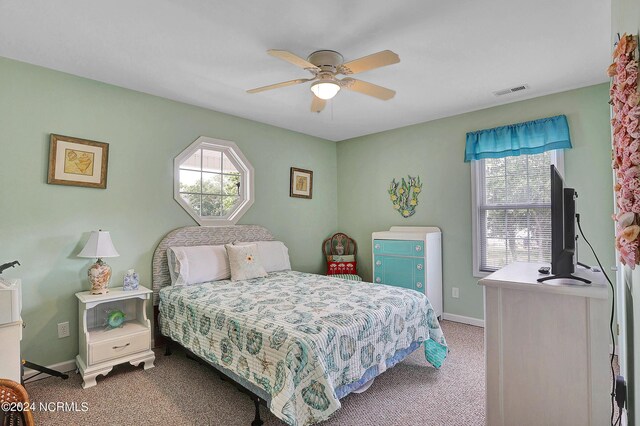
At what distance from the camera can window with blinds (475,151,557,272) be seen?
11.4ft

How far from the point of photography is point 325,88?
2.46m

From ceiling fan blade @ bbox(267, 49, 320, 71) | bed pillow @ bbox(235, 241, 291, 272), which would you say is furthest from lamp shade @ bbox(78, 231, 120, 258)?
ceiling fan blade @ bbox(267, 49, 320, 71)

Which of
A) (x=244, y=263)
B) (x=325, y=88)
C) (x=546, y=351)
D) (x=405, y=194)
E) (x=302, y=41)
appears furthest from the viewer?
(x=405, y=194)

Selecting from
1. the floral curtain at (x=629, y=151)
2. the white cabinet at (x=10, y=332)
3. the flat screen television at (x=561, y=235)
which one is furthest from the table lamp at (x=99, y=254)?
the floral curtain at (x=629, y=151)

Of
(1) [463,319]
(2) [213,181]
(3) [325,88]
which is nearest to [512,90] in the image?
(3) [325,88]

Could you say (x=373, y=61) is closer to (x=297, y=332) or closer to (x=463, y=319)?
(x=297, y=332)

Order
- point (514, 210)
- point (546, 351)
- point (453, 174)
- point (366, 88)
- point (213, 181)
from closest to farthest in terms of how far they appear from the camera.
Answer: point (546, 351), point (366, 88), point (514, 210), point (213, 181), point (453, 174)

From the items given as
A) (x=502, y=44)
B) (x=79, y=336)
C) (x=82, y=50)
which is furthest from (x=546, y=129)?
(x=79, y=336)

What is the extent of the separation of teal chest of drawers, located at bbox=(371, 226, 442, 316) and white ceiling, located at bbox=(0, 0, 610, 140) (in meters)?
1.62

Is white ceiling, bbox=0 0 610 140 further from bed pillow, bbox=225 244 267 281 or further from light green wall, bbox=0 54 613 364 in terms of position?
bed pillow, bbox=225 244 267 281

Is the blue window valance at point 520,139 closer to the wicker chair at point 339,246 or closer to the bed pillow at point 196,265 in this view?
the wicker chair at point 339,246

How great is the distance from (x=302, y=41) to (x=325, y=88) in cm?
35

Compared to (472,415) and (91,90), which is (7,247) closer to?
(91,90)

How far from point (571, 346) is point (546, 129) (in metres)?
2.68
